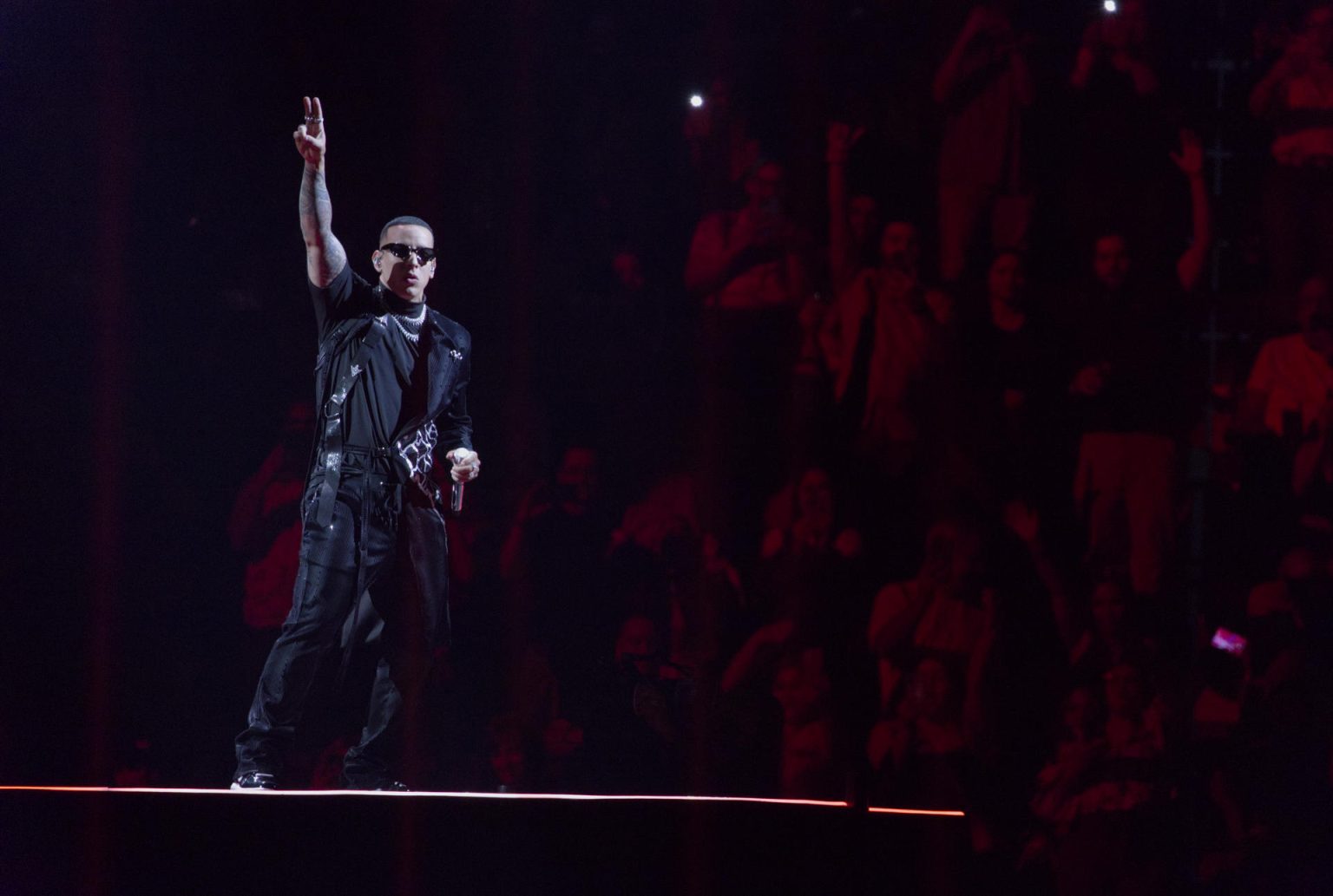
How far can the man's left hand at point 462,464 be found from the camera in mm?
4039

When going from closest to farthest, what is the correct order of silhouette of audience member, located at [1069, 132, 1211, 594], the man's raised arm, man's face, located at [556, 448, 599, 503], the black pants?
the black pants < the man's raised arm < man's face, located at [556, 448, 599, 503] < silhouette of audience member, located at [1069, 132, 1211, 594]

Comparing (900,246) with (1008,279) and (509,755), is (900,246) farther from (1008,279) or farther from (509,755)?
(509,755)

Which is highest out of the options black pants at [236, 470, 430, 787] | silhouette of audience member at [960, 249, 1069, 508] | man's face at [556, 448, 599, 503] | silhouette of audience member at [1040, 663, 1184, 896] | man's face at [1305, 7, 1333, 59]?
man's face at [1305, 7, 1333, 59]

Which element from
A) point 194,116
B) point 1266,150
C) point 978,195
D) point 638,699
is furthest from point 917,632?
point 194,116

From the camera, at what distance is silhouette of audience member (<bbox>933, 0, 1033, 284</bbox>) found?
4586 mm

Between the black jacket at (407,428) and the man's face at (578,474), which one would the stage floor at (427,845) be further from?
→ the man's face at (578,474)

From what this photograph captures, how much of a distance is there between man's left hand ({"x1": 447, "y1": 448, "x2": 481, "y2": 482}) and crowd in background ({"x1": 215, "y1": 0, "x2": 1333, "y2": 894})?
240mm

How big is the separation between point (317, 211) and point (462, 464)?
89 cm

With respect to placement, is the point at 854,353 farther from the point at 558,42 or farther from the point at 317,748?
the point at 317,748

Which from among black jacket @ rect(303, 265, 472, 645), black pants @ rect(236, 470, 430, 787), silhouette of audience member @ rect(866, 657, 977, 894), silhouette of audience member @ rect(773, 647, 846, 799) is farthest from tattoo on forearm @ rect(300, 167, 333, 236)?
silhouette of audience member @ rect(866, 657, 977, 894)

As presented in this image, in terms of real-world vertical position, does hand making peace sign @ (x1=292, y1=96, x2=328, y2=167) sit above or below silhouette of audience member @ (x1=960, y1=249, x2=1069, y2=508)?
above

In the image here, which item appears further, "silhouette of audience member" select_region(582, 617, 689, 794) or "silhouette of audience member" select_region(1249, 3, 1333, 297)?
"silhouette of audience member" select_region(1249, 3, 1333, 297)

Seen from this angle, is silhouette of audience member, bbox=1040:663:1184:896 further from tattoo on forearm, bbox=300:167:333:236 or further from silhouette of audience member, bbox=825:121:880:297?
tattoo on forearm, bbox=300:167:333:236

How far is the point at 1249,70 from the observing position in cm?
468
